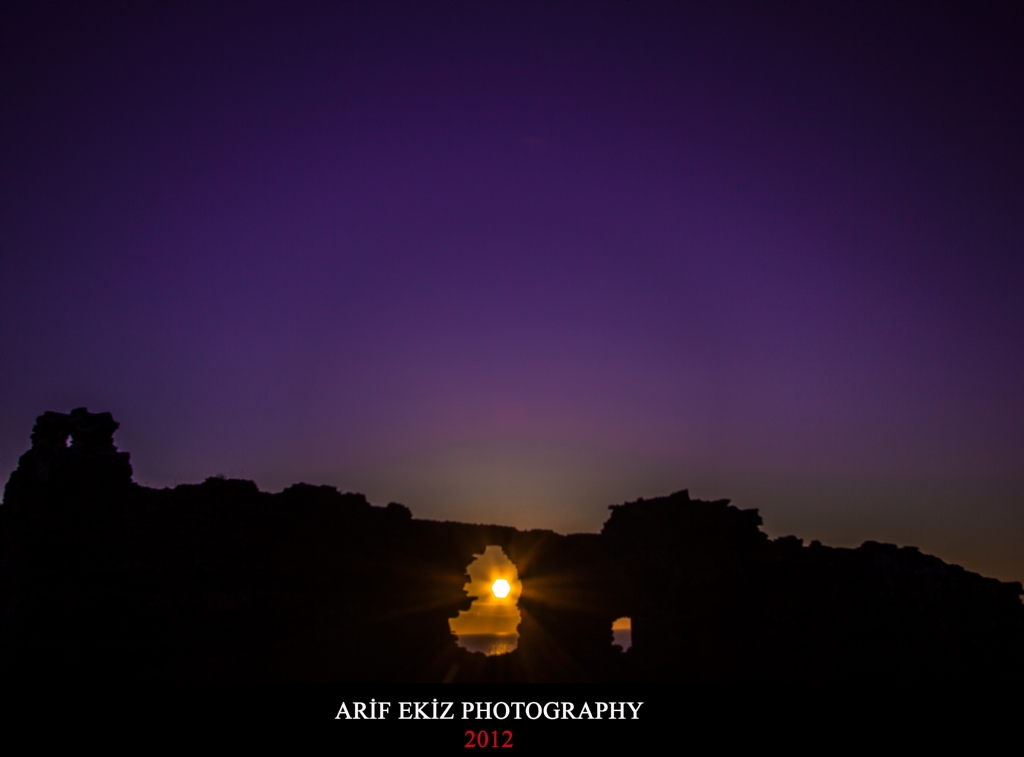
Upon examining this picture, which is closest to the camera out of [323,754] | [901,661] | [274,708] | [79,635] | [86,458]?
[323,754]

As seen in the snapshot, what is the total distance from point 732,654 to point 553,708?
18678mm

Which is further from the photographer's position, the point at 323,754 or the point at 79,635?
the point at 79,635

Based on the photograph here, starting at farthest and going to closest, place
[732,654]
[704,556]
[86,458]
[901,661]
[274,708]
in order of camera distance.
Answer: [704,556] < [732,654] < [901,661] < [86,458] < [274,708]

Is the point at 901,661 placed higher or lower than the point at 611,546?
lower

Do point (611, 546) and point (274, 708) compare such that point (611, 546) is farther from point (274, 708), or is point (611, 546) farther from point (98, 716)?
point (98, 716)

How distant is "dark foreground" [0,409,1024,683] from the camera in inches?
854

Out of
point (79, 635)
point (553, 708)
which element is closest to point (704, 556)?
point (553, 708)

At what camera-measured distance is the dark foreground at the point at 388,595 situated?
2169 centimetres

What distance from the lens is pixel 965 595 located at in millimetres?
26562

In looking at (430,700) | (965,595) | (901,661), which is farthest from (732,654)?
(430,700)

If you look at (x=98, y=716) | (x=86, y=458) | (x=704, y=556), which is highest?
(x=86, y=458)

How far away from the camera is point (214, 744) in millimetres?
12172

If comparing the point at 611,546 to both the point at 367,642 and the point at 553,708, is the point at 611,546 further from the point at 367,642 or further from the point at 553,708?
the point at 553,708

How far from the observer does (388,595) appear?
29203 mm
